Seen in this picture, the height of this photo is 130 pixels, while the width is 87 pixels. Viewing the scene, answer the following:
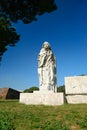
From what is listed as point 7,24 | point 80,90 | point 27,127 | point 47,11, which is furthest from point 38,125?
point 7,24

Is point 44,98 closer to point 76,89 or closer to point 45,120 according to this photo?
point 76,89

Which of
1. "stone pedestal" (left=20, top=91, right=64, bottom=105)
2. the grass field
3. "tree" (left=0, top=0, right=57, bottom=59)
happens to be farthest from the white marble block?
"tree" (left=0, top=0, right=57, bottom=59)

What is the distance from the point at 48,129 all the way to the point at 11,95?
2304cm

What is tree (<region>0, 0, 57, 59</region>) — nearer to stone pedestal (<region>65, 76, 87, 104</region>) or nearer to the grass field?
stone pedestal (<region>65, 76, 87, 104</region>)

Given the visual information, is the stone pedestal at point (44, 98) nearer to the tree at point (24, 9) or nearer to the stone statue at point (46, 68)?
the stone statue at point (46, 68)

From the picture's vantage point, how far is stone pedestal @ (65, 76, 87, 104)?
40.4ft

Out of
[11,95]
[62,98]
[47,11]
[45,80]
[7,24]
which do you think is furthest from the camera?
[11,95]

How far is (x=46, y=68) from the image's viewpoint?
12984mm

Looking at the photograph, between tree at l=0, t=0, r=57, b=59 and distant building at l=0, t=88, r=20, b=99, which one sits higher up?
tree at l=0, t=0, r=57, b=59

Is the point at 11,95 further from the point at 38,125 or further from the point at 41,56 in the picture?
the point at 38,125

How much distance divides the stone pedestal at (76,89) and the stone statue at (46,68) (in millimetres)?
706

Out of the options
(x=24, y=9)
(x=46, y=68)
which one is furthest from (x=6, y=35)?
(x=46, y=68)

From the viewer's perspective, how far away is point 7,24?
777 inches

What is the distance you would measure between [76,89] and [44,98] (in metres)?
1.60
